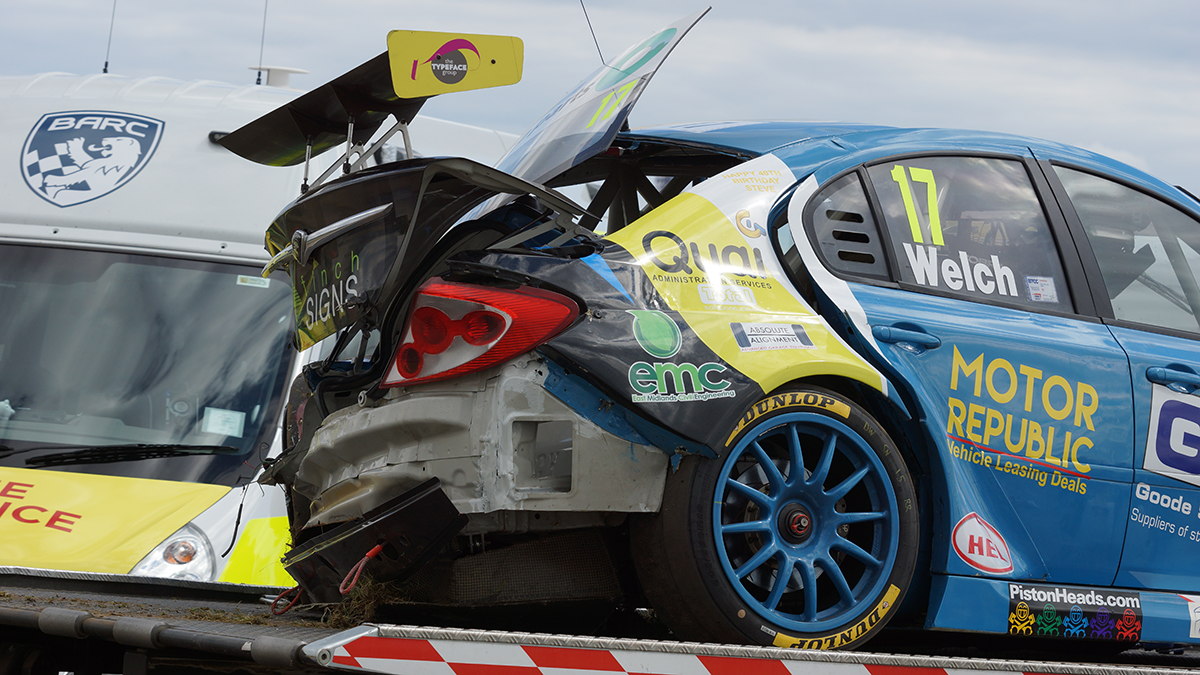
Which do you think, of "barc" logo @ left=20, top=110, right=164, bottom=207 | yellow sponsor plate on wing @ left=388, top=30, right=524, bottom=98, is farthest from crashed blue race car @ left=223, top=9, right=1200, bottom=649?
"barc" logo @ left=20, top=110, right=164, bottom=207

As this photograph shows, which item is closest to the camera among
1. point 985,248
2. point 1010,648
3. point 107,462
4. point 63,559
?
point 985,248

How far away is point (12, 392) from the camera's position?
623 cm

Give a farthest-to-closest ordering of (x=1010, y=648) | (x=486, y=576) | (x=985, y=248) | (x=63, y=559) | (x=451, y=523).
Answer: (x=63, y=559) → (x=1010, y=648) → (x=985, y=248) → (x=486, y=576) → (x=451, y=523)

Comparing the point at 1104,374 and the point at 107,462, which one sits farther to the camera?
the point at 107,462

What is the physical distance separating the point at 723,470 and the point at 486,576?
72 centimetres

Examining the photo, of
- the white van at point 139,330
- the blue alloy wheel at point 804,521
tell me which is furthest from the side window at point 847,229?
the white van at point 139,330

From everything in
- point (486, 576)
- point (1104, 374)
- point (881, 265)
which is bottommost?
point (486, 576)

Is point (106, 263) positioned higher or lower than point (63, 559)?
higher

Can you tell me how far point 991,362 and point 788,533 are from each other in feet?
2.77

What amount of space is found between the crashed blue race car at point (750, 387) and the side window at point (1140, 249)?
0.8 inches

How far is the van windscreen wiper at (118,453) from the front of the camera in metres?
5.85

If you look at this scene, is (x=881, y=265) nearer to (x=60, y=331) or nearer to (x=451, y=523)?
(x=451, y=523)

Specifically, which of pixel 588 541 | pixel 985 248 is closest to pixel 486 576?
pixel 588 541

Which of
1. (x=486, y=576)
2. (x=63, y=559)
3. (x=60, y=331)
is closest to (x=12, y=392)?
(x=60, y=331)
